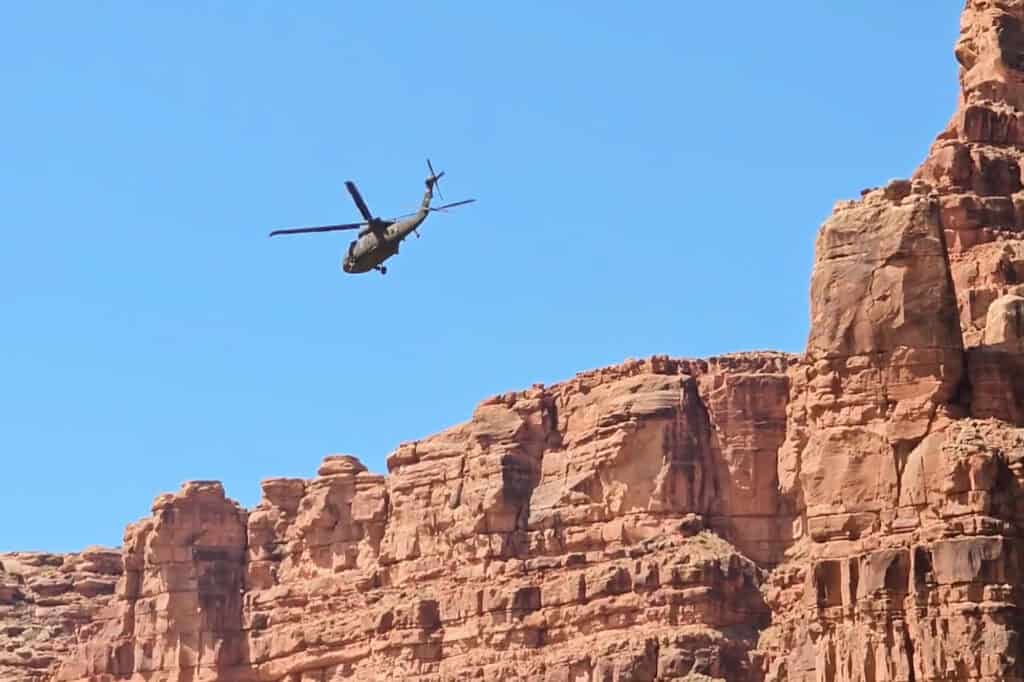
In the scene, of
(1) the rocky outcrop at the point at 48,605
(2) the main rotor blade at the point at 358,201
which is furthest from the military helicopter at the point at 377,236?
(1) the rocky outcrop at the point at 48,605

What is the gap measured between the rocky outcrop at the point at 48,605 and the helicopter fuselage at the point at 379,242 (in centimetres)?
6598

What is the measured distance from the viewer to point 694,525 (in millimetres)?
151500

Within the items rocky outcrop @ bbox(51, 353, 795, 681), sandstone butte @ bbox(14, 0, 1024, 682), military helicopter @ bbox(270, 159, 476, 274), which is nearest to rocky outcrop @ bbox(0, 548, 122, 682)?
sandstone butte @ bbox(14, 0, 1024, 682)

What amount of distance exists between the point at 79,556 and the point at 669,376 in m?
47.1

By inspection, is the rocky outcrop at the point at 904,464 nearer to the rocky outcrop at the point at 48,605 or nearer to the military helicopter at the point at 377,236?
the military helicopter at the point at 377,236

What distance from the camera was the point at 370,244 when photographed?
392ft

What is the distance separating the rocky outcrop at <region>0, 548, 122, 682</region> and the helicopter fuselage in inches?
2598

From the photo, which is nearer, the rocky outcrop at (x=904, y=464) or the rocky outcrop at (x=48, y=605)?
the rocky outcrop at (x=904, y=464)

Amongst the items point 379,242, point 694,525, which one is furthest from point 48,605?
point 379,242

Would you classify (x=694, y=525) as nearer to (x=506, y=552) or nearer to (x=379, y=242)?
(x=506, y=552)

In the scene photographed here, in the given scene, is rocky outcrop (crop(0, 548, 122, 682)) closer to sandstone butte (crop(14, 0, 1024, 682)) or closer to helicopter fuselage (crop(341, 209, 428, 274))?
sandstone butte (crop(14, 0, 1024, 682))

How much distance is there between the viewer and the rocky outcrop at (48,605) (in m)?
185

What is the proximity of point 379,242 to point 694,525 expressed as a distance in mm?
35475

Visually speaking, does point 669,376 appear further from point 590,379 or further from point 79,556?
point 79,556
